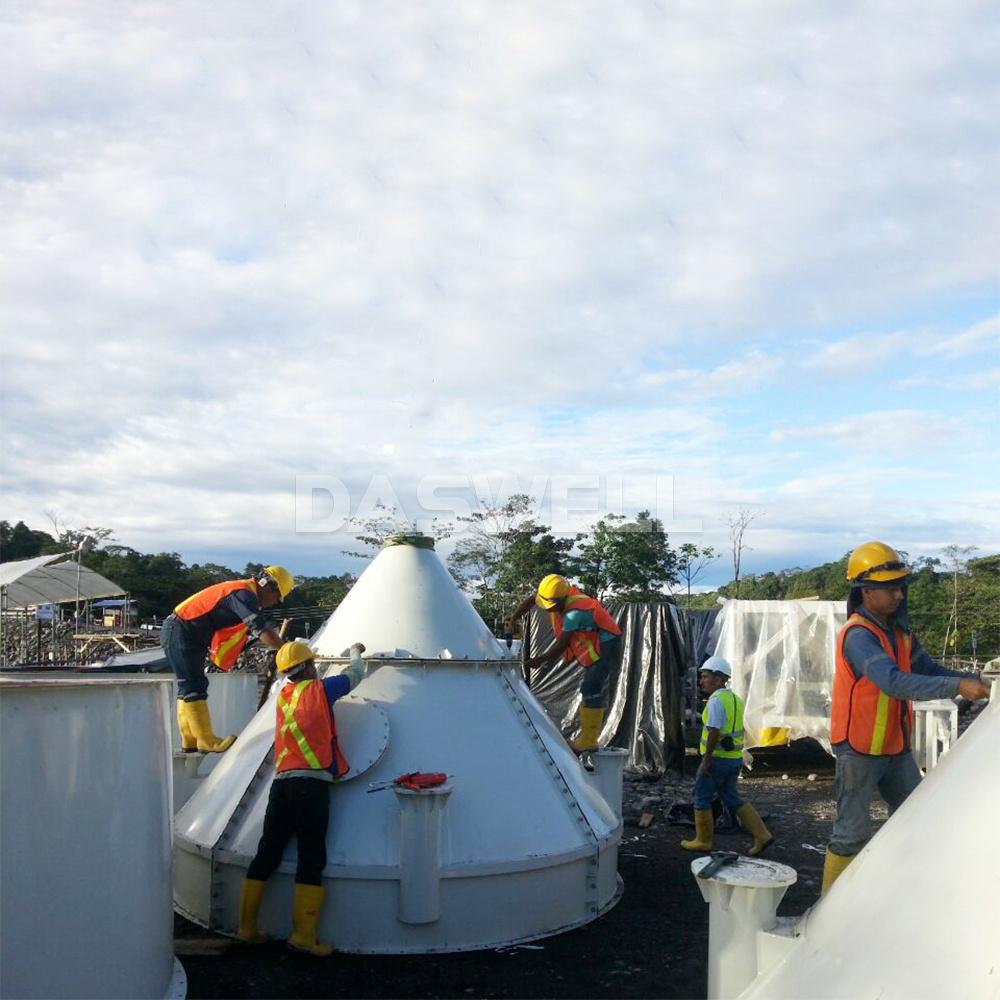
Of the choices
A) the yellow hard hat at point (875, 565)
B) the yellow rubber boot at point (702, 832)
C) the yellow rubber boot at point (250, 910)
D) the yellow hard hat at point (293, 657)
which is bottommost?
the yellow rubber boot at point (702, 832)

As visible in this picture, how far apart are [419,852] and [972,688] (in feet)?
8.88

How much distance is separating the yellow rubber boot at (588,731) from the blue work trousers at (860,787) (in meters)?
2.90

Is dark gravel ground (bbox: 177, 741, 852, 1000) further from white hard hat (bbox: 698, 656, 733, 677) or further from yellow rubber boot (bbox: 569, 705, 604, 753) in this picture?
white hard hat (bbox: 698, 656, 733, 677)

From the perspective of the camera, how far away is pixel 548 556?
84.5ft

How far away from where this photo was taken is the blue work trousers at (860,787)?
14.0 feet

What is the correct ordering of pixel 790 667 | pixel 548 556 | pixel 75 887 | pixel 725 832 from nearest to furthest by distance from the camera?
pixel 75 887, pixel 725 832, pixel 790 667, pixel 548 556

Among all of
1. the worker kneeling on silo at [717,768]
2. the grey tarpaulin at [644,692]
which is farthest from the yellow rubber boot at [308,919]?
the grey tarpaulin at [644,692]

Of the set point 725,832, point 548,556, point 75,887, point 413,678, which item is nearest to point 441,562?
point 413,678

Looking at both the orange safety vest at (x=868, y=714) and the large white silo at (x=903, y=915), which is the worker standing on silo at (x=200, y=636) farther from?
the large white silo at (x=903, y=915)

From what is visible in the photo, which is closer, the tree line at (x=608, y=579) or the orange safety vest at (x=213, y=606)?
the orange safety vest at (x=213, y=606)

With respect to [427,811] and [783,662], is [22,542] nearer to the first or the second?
[783,662]

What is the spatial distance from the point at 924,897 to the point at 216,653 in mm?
5603

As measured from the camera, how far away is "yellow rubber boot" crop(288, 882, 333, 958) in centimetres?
477

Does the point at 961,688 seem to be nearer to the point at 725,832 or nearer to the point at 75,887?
the point at 75,887
